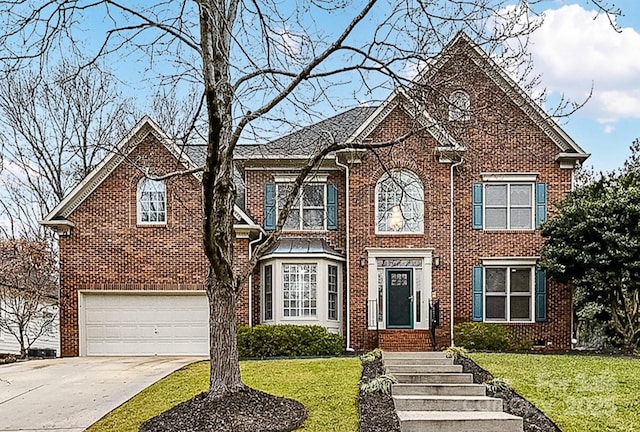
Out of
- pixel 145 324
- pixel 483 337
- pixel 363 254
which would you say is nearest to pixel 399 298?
pixel 363 254

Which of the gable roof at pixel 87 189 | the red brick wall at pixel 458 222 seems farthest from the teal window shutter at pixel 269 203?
the red brick wall at pixel 458 222

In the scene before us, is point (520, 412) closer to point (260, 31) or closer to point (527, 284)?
point (260, 31)

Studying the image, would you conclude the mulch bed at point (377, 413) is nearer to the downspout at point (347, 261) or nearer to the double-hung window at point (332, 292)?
the downspout at point (347, 261)

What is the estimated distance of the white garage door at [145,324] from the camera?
1605 cm

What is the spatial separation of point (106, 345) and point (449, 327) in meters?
9.20

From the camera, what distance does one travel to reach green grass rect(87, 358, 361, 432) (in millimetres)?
7672

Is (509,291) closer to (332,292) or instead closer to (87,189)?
(332,292)

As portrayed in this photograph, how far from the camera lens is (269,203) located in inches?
665

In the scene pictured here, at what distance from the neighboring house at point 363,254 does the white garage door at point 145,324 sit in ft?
0.09

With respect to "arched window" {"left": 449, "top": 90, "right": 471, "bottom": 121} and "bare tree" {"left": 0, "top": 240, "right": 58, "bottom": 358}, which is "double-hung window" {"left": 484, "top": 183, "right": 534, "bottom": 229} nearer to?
"arched window" {"left": 449, "top": 90, "right": 471, "bottom": 121}

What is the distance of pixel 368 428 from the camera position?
23.1ft

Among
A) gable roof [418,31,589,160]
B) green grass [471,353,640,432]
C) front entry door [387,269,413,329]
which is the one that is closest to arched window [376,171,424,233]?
front entry door [387,269,413,329]

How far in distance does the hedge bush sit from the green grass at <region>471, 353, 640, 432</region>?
13.0 ft

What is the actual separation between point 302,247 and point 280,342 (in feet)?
9.86
